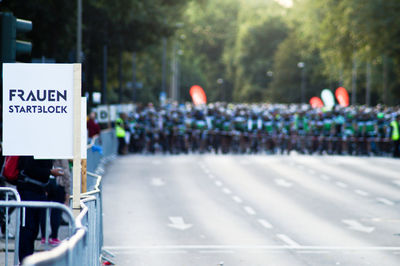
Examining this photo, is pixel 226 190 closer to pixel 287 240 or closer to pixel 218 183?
pixel 218 183

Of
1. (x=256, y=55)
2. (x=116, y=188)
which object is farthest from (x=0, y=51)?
(x=256, y=55)

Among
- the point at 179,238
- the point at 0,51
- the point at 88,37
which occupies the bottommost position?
the point at 179,238

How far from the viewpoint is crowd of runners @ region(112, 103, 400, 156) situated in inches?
1452

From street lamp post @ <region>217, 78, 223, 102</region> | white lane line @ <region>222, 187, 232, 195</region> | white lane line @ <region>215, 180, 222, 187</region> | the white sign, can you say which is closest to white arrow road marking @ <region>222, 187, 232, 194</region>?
white lane line @ <region>222, 187, 232, 195</region>

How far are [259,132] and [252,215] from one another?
2113 centimetres

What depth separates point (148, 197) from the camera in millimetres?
20203

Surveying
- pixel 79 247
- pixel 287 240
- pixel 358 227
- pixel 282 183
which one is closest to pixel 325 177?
pixel 282 183

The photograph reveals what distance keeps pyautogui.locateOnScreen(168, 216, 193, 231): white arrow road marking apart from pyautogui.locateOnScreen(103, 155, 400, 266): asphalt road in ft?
0.06

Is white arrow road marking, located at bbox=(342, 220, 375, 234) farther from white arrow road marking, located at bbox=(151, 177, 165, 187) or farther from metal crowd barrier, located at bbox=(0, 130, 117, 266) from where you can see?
white arrow road marking, located at bbox=(151, 177, 165, 187)

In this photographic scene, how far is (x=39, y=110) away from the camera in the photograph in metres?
8.06

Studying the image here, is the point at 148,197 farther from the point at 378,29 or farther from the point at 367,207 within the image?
the point at 378,29

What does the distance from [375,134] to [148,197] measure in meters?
18.6

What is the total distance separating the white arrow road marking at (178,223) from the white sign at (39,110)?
702cm

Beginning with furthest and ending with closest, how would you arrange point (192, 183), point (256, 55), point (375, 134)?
1. point (256, 55)
2. point (375, 134)
3. point (192, 183)
